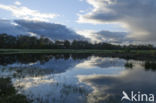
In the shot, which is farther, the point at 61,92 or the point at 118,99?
the point at 61,92

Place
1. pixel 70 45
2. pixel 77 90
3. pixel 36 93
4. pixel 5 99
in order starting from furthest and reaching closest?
pixel 70 45, pixel 77 90, pixel 36 93, pixel 5 99

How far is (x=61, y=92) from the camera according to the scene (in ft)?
36.9

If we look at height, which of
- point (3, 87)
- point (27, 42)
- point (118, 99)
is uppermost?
point (27, 42)

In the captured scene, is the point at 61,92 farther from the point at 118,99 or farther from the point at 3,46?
the point at 3,46

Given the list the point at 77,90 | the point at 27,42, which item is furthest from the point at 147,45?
the point at 77,90

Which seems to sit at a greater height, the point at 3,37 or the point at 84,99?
the point at 3,37

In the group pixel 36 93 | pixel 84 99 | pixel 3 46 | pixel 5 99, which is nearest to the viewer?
pixel 5 99

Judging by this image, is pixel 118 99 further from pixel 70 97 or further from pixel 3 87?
pixel 3 87

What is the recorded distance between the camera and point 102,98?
10.1 metres

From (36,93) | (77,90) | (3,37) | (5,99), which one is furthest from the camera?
(3,37)

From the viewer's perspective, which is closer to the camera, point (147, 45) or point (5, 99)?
point (5, 99)

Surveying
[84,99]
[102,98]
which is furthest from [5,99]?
[102,98]

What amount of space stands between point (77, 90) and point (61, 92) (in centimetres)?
148

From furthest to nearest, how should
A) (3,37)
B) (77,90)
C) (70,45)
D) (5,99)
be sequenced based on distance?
(70,45)
(3,37)
(77,90)
(5,99)
